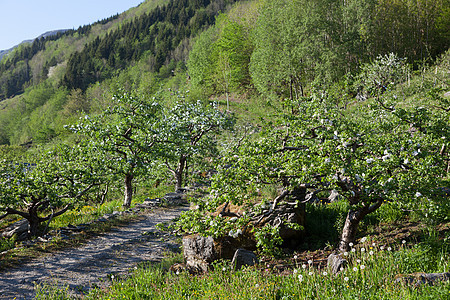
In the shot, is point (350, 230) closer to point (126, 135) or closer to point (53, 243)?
point (53, 243)

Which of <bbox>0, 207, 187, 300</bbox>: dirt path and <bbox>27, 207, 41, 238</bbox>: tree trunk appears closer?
<bbox>0, 207, 187, 300</bbox>: dirt path

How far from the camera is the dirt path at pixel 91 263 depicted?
306 inches

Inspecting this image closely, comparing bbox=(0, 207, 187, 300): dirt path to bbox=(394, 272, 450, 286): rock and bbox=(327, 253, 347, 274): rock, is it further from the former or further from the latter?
bbox=(394, 272, 450, 286): rock

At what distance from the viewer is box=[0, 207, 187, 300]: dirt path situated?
306 inches

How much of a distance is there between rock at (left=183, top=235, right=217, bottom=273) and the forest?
46cm

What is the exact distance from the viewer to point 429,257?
5.48 metres

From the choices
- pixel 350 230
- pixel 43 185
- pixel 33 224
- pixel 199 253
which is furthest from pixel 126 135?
pixel 350 230

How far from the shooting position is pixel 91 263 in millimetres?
9227

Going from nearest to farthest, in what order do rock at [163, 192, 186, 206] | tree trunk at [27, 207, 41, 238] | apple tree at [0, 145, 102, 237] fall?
1. apple tree at [0, 145, 102, 237]
2. tree trunk at [27, 207, 41, 238]
3. rock at [163, 192, 186, 206]

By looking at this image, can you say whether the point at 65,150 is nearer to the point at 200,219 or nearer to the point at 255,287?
the point at 200,219

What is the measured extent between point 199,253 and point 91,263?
3797mm

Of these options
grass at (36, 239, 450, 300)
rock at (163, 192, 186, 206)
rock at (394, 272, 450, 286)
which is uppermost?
rock at (394, 272, 450, 286)

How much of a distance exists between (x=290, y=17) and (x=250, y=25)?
24.8 metres

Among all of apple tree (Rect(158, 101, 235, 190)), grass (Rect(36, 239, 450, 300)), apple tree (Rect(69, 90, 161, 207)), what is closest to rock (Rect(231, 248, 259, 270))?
grass (Rect(36, 239, 450, 300))
